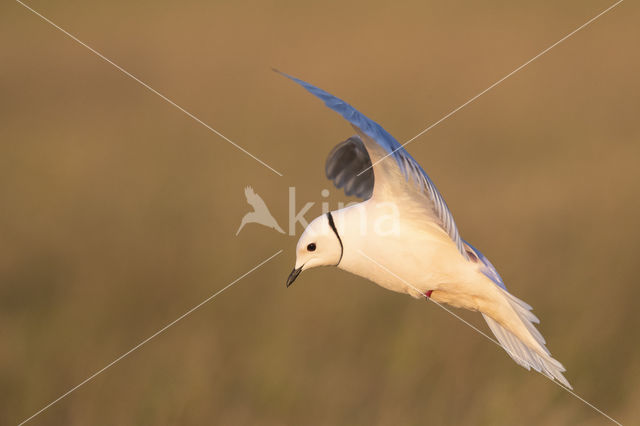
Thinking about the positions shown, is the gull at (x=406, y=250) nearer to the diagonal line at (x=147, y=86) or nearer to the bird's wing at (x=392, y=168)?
the bird's wing at (x=392, y=168)

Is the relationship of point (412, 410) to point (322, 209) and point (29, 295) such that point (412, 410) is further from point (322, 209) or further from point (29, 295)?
point (29, 295)

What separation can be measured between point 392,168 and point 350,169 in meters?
0.91

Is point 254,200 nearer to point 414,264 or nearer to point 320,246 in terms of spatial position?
point 320,246

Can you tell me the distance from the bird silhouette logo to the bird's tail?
6.04 ft

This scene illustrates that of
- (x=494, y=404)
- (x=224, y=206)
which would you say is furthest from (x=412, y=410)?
(x=224, y=206)

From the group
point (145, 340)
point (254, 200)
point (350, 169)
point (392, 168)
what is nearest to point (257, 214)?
point (254, 200)

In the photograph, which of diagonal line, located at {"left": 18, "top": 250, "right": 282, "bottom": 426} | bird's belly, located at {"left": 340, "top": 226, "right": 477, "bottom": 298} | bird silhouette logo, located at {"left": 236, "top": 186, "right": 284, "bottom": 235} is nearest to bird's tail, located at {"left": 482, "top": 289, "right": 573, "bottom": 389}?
bird's belly, located at {"left": 340, "top": 226, "right": 477, "bottom": 298}

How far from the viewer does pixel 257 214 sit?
20.9ft

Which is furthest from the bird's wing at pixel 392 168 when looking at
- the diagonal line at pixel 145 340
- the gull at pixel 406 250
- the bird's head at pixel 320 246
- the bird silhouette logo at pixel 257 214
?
the bird silhouette logo at pixel 257 214

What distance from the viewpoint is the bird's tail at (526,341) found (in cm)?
446

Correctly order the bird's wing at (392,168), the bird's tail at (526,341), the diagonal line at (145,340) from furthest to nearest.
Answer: the diagonal line at (145,340) → the bird's tail at (526,341) → the bird's wing at (392,168)

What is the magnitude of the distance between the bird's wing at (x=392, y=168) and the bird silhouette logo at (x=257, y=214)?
2.06 metres

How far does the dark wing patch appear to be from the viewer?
4957 mm

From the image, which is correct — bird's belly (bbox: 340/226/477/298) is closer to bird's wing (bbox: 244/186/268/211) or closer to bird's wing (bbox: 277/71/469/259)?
bird's wing (bbox: 277/71/469/259)
